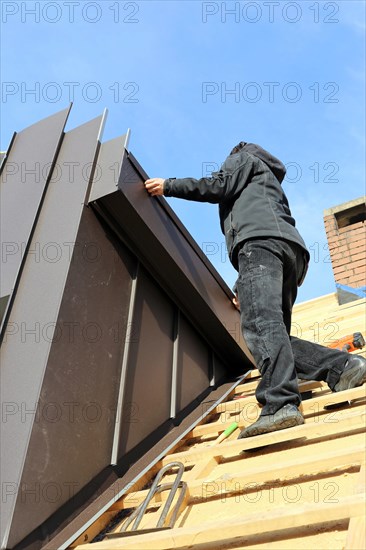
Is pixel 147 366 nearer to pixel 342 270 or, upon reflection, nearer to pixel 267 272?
pixel 267 272

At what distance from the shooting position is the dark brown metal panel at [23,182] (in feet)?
9.65

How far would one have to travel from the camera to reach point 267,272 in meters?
2.85

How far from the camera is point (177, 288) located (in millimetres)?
3389

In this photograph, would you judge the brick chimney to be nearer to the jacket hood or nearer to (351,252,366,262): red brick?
(351,252,366,262): red brick

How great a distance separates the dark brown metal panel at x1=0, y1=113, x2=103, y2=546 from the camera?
1967 millimetres

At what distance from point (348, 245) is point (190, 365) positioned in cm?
462

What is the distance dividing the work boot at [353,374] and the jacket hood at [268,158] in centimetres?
130

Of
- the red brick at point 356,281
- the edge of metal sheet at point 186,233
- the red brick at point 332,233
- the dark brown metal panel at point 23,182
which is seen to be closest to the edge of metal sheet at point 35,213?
the dark brown metal panel at point 23,182

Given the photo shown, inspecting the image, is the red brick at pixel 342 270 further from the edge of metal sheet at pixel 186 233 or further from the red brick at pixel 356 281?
the edge of metal sheet at pixel 186 233

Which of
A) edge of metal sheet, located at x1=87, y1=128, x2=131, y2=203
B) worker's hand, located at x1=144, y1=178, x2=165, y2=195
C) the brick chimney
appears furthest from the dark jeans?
the brick chimney

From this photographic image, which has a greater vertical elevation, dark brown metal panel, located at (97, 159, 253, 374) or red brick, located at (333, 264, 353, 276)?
red brick, located at (333, 264, 353, 276)

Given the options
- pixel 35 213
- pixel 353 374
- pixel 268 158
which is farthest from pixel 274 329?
pixel 35 213

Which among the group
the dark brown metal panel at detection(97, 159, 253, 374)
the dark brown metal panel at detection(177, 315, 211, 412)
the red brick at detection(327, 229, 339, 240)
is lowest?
the dark brown metal panel at detection(177, 315, 211, 412)

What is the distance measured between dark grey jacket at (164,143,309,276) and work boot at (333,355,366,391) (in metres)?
0.71
